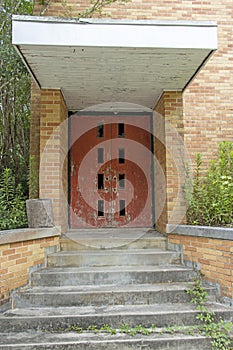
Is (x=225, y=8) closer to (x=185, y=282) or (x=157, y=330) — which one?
(x=185, y=282)

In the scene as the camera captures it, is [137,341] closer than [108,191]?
Yes

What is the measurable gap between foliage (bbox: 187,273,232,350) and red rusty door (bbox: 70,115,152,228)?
2.36m

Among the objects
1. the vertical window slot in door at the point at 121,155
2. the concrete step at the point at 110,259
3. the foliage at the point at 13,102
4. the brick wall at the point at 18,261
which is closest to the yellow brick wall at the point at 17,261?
the brick wall at the point at 18,261

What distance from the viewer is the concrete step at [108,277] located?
3.56 m

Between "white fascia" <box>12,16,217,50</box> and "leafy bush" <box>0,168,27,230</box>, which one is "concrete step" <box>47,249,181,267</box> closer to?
"leafy bush" <box>0,168,27,230</box>

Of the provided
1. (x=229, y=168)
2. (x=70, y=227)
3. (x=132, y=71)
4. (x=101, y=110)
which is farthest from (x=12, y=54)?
(x=229, y=168)

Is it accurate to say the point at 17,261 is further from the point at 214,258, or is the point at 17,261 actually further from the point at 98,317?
the point at 214,258

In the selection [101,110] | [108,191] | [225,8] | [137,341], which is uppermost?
[225,8]

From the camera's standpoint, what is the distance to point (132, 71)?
4.02 m

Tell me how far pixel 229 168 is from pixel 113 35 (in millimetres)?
2858

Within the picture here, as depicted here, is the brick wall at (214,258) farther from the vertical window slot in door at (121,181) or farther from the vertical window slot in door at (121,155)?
the vertical window slot in door at (121,155)

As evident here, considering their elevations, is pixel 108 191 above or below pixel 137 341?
above

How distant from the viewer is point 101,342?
8.82ft

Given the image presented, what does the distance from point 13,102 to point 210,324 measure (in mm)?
6062
